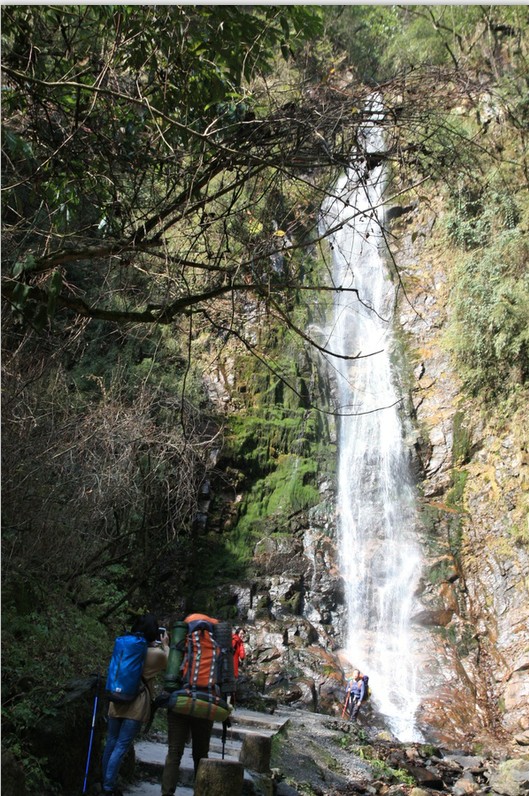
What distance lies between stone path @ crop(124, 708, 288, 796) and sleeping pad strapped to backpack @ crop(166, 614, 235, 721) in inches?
42.8

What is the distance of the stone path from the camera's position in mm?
5059

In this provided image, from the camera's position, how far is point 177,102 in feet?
14.5

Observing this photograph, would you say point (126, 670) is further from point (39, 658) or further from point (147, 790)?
point (39, 658)

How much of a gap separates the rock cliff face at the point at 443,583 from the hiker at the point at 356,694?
1.59 ft

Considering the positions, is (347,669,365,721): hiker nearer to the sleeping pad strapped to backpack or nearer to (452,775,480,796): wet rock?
(452,775,480,796): wet rock

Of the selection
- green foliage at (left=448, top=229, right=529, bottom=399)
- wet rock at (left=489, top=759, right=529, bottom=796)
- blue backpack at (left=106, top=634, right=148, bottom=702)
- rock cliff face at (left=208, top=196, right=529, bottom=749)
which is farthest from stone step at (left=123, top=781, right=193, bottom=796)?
green foliage at (left=448, top=229, right=529, bottom=399)

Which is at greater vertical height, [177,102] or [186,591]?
[177,102]

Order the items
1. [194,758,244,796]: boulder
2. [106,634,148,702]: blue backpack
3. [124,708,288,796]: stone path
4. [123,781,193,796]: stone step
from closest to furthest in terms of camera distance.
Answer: [194,758,244,796]: boulder < [106,634,148,702]: blue backpack < [123,781,193,796]: stone step < [124,708,288,796]: stone path

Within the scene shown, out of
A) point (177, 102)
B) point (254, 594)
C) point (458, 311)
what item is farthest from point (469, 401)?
point (177, 102)

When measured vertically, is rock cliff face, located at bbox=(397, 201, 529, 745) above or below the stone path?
above

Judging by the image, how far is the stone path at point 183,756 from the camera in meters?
5.06

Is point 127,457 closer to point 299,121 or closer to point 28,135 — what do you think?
point 28,135

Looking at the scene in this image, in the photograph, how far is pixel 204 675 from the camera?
424 cm

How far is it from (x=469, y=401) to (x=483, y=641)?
5.68 metres
